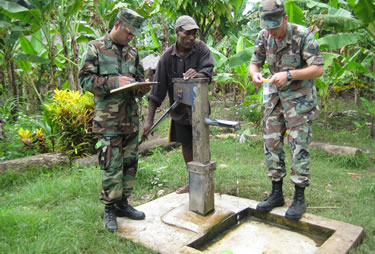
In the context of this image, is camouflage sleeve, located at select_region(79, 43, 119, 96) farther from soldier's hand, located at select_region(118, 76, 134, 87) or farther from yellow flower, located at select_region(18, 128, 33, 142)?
yellow flower, located at select_region(18, 128, 33, 142)

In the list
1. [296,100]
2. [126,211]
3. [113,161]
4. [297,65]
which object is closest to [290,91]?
[296,100]

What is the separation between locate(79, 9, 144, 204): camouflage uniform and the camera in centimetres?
286

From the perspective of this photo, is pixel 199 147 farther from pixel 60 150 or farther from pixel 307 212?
pixel 60 150

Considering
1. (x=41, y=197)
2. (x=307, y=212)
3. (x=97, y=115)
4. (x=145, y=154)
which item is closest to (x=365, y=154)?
(x=307, y=212)

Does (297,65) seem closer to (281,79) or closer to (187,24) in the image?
(281,79)

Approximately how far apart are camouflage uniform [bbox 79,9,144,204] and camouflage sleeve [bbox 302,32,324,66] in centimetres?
147

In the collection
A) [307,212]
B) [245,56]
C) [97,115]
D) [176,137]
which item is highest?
[245,56]

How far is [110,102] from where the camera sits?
9.73ft

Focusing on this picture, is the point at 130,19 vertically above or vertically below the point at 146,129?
above

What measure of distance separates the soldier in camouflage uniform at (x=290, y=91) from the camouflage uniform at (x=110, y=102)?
3.98ft

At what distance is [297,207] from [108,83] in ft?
6.69

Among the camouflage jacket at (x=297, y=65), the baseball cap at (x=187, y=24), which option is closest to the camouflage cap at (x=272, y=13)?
the camouflage jacket at (x=297, y=65)

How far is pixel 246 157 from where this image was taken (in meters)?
5.49

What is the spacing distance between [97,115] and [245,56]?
309 centimetres
